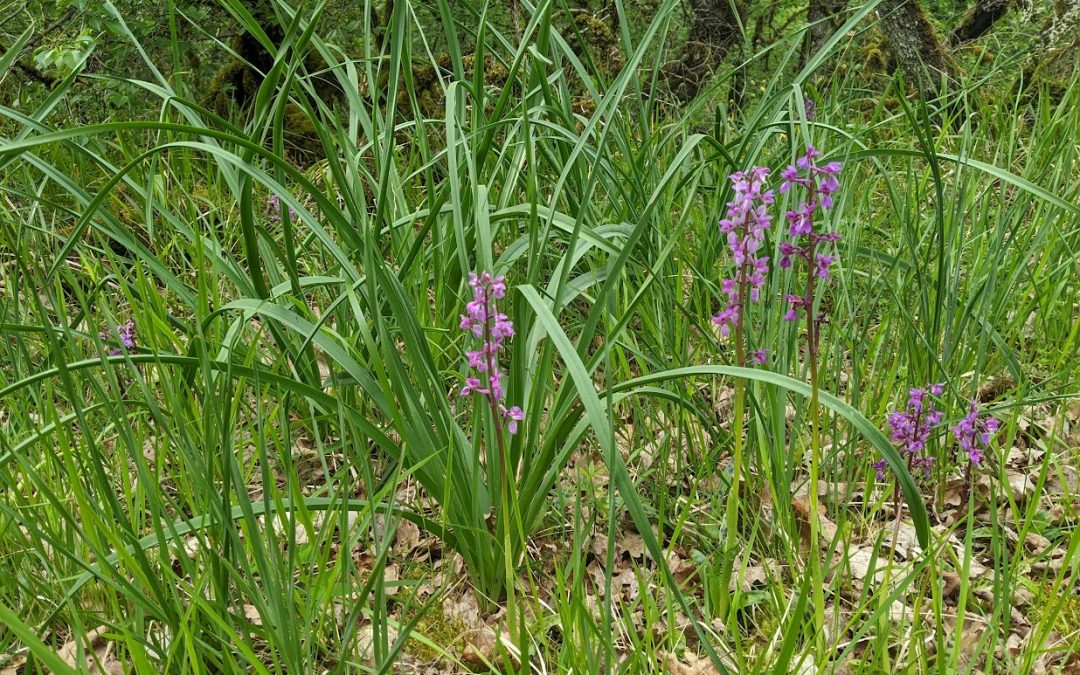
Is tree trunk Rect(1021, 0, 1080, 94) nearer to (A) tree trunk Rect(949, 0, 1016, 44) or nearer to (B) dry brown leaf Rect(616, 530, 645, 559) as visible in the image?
(A) tree trunk Rect(949, 0, 1016, 44)

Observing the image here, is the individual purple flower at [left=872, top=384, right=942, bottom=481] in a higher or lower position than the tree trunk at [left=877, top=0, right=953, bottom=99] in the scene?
lower

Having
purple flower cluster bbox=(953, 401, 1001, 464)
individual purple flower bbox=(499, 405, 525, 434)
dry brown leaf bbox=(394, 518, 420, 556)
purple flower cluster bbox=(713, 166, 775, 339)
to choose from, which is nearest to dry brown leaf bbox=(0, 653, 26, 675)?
dry brown leaf bbox=(394, 518, 420, 556)

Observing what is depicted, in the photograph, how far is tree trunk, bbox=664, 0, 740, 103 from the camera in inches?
217

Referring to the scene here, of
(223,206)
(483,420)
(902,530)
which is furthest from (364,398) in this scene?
(223,206)

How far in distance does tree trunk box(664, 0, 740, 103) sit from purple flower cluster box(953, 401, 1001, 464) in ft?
13.2

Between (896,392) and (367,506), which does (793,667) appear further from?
(896,392)

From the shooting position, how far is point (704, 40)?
569 centimetres

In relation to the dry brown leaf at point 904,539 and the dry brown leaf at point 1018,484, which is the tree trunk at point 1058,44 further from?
the dry brown leaf at point 904,539

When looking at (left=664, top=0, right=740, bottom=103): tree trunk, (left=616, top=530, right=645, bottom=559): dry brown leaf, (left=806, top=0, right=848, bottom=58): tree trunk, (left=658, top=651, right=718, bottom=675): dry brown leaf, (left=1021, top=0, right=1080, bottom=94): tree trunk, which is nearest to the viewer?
(left=658, top=651, right=718, bottom=675): dry brown leaf

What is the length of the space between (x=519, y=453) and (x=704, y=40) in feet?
15.1

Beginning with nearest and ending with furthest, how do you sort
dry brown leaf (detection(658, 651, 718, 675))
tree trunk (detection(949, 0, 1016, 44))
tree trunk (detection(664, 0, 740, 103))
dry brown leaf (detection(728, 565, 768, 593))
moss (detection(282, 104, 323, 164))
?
dry brown leaf (detection(658, 651, 718, 675)) → dry brown leaf (detection(728, 565, 768, 593)) → moss (detection(282, 104, 323, 164)) → tree trunk (detection(664, 0, 740, 103)) → tree trunk (detection(949, 0, 1016, 44))

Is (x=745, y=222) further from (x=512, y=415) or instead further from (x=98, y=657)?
(x=98, y=657)

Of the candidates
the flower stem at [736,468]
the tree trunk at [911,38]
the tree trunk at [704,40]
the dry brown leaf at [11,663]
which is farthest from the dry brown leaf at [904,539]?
the tree trunk at [704,40]

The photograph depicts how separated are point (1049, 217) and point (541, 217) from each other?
1.37m
